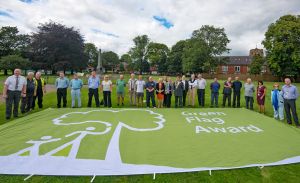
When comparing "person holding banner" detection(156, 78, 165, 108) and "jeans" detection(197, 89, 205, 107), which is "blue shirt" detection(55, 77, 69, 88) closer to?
"person holding banner" detection(156, 78, 165, 108)

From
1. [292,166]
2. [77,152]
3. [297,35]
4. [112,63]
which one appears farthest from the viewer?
[112,63]

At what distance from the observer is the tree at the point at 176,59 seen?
231 feet

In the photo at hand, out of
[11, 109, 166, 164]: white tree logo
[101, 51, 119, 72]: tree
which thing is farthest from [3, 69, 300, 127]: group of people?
[101, 51, 119, 72]: tree

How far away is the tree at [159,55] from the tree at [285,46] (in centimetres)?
3989

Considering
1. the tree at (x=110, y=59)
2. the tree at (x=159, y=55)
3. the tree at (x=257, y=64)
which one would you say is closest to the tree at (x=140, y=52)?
the tree at (x=159, y=55)

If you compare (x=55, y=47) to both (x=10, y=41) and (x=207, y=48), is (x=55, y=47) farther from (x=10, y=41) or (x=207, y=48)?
(x=207, y=48)

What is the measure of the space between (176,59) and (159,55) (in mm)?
10002

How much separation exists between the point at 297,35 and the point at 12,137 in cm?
4675

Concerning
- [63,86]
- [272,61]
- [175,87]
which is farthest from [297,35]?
[63,86]

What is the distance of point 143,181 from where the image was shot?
3.80m

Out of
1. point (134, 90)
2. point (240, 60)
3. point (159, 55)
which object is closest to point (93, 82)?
point (134, 90)

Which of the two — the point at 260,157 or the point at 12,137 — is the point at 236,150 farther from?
the point at 12,137

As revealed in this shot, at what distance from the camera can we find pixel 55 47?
45719mm

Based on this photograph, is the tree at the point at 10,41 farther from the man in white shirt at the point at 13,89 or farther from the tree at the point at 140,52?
the man in white shirt at the point at 13,89
